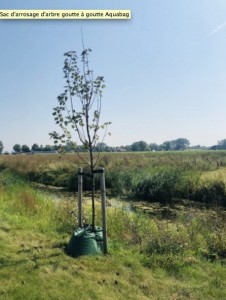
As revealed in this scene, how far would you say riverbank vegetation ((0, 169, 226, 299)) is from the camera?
15.3 feet

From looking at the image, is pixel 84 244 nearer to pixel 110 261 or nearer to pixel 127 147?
pixel 110 261

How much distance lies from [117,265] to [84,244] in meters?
0.69

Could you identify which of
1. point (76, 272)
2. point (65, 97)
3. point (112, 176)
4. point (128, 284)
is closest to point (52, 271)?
point (76, 272)

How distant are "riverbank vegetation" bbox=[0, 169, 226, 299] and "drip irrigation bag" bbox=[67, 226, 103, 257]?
0.16 m

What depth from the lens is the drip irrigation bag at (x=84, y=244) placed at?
5812 millimetres

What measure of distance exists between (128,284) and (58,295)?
1.01 m

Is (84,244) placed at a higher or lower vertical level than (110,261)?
higher

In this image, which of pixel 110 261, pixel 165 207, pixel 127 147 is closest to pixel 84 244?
pixel 110 261

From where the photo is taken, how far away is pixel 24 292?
448 centimetres

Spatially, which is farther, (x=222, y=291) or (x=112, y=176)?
(x=112, y=176)

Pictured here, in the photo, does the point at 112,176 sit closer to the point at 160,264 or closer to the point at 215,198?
the point at 215,198

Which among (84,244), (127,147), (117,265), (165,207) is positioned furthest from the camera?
(127,147)

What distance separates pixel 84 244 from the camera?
19.1ft

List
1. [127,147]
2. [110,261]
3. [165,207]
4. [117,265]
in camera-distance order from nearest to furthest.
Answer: [117,265] → [110,261] → [165,207] → [127,147]
